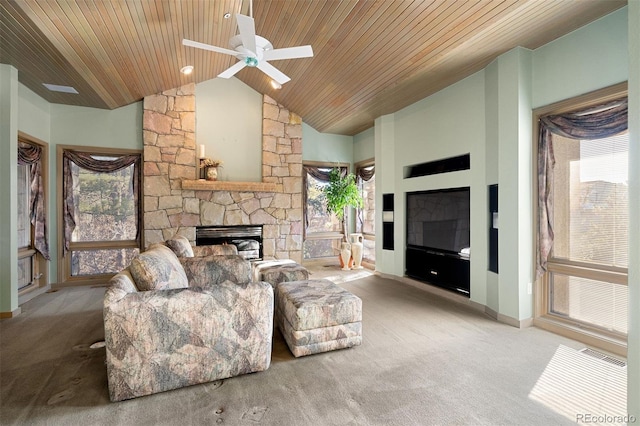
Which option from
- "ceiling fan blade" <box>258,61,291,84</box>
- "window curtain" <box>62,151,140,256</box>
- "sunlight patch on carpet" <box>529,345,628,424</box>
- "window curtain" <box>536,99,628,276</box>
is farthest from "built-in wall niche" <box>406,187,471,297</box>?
"window curtain" <box>62,151,140,256</box>

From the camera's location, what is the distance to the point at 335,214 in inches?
270

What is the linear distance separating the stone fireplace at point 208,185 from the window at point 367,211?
1.39m

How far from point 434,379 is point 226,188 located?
458cm

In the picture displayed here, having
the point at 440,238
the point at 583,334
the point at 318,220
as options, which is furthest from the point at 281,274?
the point at 318,220

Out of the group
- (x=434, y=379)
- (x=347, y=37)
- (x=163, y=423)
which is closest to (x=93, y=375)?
(x=163, y=423)

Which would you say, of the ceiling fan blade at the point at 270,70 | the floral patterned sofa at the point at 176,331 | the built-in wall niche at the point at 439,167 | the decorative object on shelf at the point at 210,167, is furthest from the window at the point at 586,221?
the decorative object on shelf at the point at 210,167

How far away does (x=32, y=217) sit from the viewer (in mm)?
4578

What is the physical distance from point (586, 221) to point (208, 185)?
17.4 feet

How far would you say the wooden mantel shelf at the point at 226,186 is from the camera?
17.9 ft

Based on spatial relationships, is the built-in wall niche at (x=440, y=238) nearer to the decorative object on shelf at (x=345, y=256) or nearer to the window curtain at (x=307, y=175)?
the decorative object on shelf at (x=345, y=256)

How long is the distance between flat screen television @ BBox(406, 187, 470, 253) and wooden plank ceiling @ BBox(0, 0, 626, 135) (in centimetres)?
155

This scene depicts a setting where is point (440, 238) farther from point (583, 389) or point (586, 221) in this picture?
point (583, 389)

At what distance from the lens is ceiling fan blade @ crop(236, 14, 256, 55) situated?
8.14 ft

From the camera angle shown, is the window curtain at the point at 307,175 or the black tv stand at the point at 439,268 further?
the window curtain at the point at 307,175
